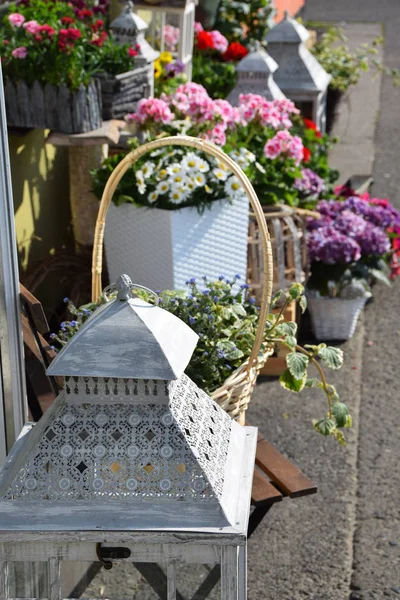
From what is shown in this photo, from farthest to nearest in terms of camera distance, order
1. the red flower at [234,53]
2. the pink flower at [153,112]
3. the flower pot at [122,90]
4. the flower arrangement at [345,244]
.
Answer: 1. the red flower at [234,53]
2. the flower arrangement at [345,244]
3. the flower pot at [122,90]
4. the pink flower at [153,112]

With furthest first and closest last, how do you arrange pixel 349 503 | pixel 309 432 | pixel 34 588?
pixel 309 432
pixel 349 503
pixel 34 588

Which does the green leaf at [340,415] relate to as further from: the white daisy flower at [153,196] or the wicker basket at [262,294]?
the white daisy flower at [153,196]

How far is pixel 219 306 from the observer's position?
9.02 ft

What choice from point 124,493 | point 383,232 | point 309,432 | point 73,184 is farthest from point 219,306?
point 383,232

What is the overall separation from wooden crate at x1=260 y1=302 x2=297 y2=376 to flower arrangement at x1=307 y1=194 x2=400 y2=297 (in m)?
0.37

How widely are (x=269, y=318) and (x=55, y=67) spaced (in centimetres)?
156

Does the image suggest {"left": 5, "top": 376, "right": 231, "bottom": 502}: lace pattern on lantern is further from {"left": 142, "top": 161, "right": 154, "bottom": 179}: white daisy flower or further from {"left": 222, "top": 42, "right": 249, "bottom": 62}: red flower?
{"left": 222, "top": 42, "right": 249, "bottom": 62}: red flower

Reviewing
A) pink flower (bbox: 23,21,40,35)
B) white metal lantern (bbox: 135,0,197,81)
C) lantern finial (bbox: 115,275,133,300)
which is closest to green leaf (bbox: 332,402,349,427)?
lantern finial (bbox: 115,275,133,300)

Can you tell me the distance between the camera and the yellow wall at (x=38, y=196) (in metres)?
4.30

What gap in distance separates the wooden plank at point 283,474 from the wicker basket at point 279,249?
1.38 m

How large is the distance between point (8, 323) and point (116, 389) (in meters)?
0.67

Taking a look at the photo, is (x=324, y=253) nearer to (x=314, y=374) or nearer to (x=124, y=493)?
(x=314, y=374)

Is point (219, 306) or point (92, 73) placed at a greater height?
point (92, 73)

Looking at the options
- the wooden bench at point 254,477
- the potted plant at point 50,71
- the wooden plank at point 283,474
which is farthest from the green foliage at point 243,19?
the wooden plank at point 283,474
